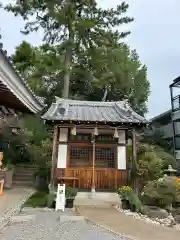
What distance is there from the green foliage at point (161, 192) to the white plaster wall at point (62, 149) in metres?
3.35

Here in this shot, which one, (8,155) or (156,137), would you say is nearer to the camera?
(8,155)

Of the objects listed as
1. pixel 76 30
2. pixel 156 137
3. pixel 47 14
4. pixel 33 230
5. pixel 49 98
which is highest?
pixel 47 14

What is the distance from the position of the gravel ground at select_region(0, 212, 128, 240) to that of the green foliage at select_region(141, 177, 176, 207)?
340 cm

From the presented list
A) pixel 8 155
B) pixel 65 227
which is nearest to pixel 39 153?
pixel 8 155

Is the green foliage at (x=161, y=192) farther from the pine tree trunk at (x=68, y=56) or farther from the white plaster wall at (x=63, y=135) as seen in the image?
the pine tree trunk at (x=68, y=56)

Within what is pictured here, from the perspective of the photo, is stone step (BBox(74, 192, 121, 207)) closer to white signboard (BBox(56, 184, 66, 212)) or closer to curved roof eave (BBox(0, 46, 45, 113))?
white signboard (BBox(56, 184, 66, 212))

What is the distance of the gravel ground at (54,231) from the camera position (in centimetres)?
511

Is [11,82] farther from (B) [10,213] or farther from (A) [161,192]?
(A) [161,192]

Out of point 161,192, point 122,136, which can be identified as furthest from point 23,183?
point 161,192

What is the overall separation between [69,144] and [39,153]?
14.5ft

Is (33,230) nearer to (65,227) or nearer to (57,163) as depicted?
(65,227)

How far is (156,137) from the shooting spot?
67.4 ft

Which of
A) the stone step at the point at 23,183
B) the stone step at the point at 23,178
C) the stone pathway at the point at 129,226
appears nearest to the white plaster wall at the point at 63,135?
the stone pathway at the point at 129,226

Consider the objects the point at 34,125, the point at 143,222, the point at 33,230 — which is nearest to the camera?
the point at 33,230
